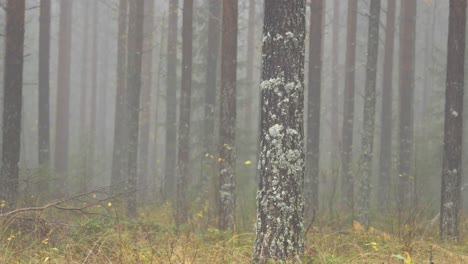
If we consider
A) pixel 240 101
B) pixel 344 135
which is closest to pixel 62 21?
pixel 240 101

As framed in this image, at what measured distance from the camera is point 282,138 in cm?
530

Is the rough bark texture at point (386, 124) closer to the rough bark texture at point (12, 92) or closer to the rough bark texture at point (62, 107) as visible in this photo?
the rough bark texture at point (12, 92)

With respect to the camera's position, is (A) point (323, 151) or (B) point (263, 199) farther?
(A) point (323, 151)

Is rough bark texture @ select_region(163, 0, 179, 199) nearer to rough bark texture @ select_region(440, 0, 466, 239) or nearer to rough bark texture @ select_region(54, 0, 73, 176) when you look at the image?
rough bark texture @ select_region(54, 0, 73, 176)

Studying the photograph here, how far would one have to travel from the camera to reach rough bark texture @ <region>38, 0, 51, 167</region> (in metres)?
16.3

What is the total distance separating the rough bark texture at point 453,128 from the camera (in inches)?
372

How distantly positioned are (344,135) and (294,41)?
1296cm

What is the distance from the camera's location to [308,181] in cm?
1420

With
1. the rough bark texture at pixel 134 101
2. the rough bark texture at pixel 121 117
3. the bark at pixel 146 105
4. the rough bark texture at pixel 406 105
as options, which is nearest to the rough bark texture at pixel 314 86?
the rough bark texture at pixel 406 105

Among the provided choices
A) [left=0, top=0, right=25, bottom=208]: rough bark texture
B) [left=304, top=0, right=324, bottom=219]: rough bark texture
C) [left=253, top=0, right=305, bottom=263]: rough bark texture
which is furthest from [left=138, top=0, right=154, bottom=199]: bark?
[left=253, top=0, right=305, bottom=263]: rough bark texture

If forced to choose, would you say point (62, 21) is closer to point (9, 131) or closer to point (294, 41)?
point (9, 131)

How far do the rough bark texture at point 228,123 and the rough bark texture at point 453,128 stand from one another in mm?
4359

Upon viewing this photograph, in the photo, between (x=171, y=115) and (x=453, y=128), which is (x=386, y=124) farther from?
(x=453, y=128)

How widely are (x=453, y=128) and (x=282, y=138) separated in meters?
5.63
